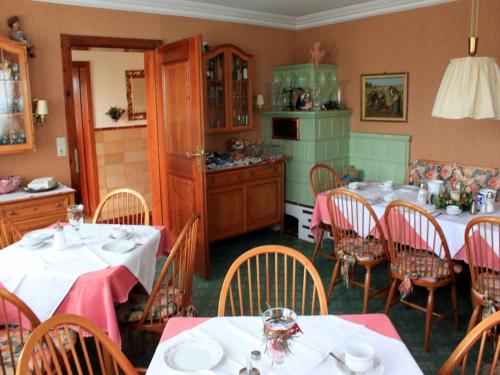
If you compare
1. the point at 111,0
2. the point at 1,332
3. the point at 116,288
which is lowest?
the point at 1,332

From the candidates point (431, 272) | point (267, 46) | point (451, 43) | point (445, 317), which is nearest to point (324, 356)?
point (431, 272)

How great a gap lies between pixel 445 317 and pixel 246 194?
2326 mm

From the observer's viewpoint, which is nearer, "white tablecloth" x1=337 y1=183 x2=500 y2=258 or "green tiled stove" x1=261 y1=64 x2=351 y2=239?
"white tablecloth" x1=337 y1=183 x2=500 y2=258

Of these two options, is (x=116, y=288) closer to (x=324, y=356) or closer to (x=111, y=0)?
(x=324, y=356)

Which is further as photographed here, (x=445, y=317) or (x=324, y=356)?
(x=445, y=317)

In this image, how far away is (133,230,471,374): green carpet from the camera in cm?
304

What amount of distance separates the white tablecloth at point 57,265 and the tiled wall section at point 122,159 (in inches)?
127

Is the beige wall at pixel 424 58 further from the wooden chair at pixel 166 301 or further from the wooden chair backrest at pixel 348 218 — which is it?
the wooden chair at pixel 166 301

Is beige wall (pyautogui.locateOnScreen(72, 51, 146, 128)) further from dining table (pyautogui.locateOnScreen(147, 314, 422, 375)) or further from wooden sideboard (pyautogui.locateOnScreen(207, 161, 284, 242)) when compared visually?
dining table (pyautogui.locateOnScreen(147, 314, 422, 375))

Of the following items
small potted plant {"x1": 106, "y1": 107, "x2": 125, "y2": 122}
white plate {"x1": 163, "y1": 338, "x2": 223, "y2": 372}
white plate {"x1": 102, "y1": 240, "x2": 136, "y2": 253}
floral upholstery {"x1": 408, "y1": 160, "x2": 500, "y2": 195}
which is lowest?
white plate {"x1": 163, "y1": 338, "x2": 223, "y2": 372}

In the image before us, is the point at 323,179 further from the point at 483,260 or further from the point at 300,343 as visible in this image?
the point at 300,343

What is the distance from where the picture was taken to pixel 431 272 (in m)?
3.11

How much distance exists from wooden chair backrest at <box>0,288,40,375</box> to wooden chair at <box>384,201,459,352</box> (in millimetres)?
2208

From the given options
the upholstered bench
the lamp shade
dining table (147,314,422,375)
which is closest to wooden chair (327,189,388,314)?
the lamp shade
